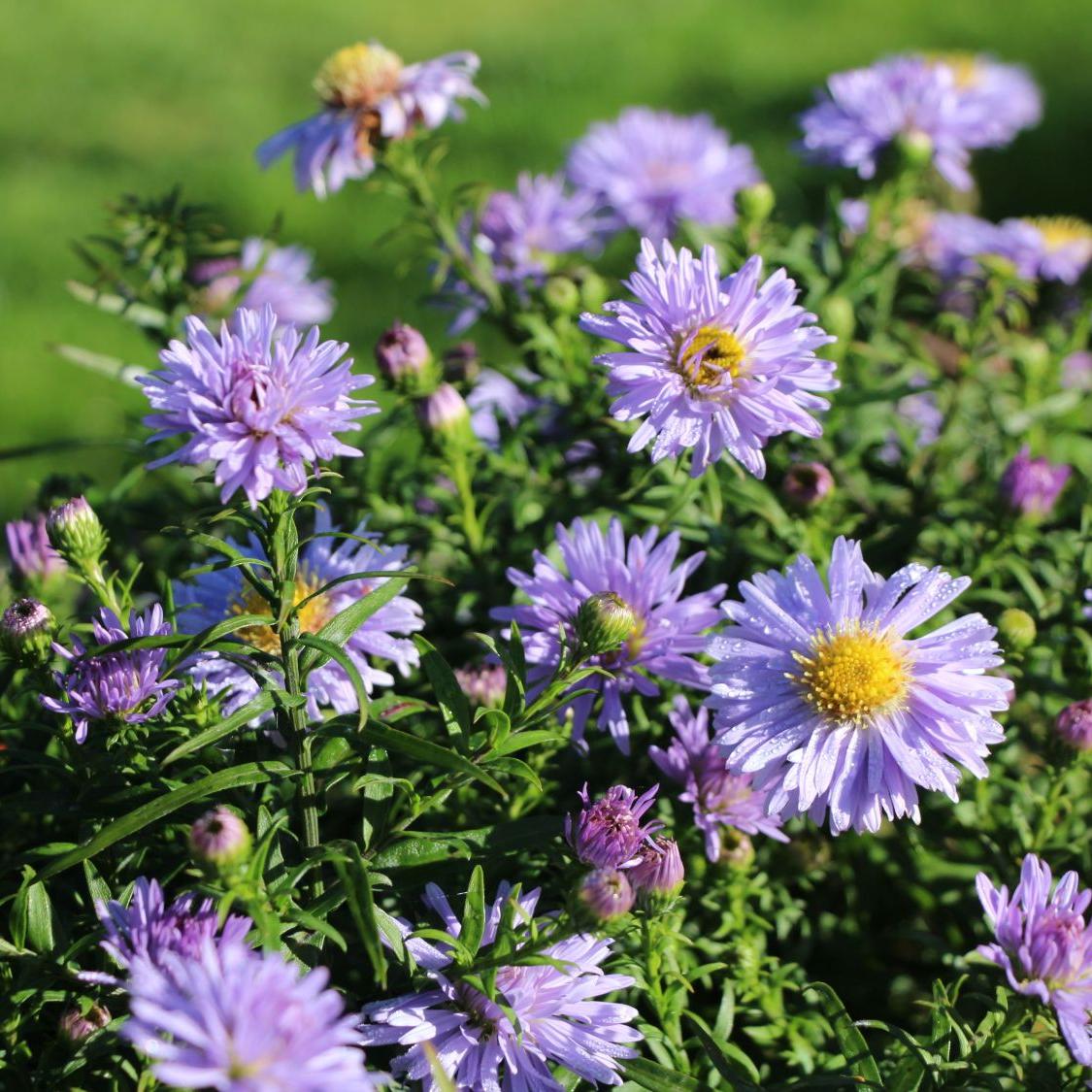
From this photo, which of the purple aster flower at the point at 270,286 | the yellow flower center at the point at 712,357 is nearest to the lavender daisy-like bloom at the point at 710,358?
the yellow flower center at the point at 712,357

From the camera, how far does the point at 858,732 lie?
1.14 metres

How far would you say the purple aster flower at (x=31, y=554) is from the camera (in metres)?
1.44

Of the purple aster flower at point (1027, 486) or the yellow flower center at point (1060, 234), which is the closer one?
the purple aster flower at point (1027, 486)

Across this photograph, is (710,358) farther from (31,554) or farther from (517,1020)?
→ (31,554)

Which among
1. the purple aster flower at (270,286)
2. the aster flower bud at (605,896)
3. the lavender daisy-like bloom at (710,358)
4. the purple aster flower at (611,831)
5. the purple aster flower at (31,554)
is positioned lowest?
the aster flower bud at (605,896)

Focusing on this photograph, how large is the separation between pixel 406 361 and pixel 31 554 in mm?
478

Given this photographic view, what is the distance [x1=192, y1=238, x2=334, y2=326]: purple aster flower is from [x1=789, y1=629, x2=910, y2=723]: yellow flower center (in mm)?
991

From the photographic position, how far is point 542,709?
1125mm

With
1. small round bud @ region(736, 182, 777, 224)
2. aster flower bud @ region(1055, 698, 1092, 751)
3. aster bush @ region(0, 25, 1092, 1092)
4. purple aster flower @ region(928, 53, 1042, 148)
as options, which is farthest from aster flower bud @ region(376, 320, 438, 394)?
purple aster flower @ region(928, 53, 1042, 148)

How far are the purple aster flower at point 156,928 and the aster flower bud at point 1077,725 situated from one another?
805 mm

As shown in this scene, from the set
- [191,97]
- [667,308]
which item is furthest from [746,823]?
[191,97]

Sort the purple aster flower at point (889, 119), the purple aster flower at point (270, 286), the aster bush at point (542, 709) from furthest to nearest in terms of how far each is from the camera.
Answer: the purple aster flower at point (889, 119) → the purple aster flower at point (270, 286) → the aster bush at point (542, 709)

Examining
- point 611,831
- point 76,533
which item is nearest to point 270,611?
point 76,533

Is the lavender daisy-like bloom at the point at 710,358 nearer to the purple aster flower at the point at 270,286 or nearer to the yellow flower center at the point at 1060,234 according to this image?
the purple aster flower at the point at 270,286
